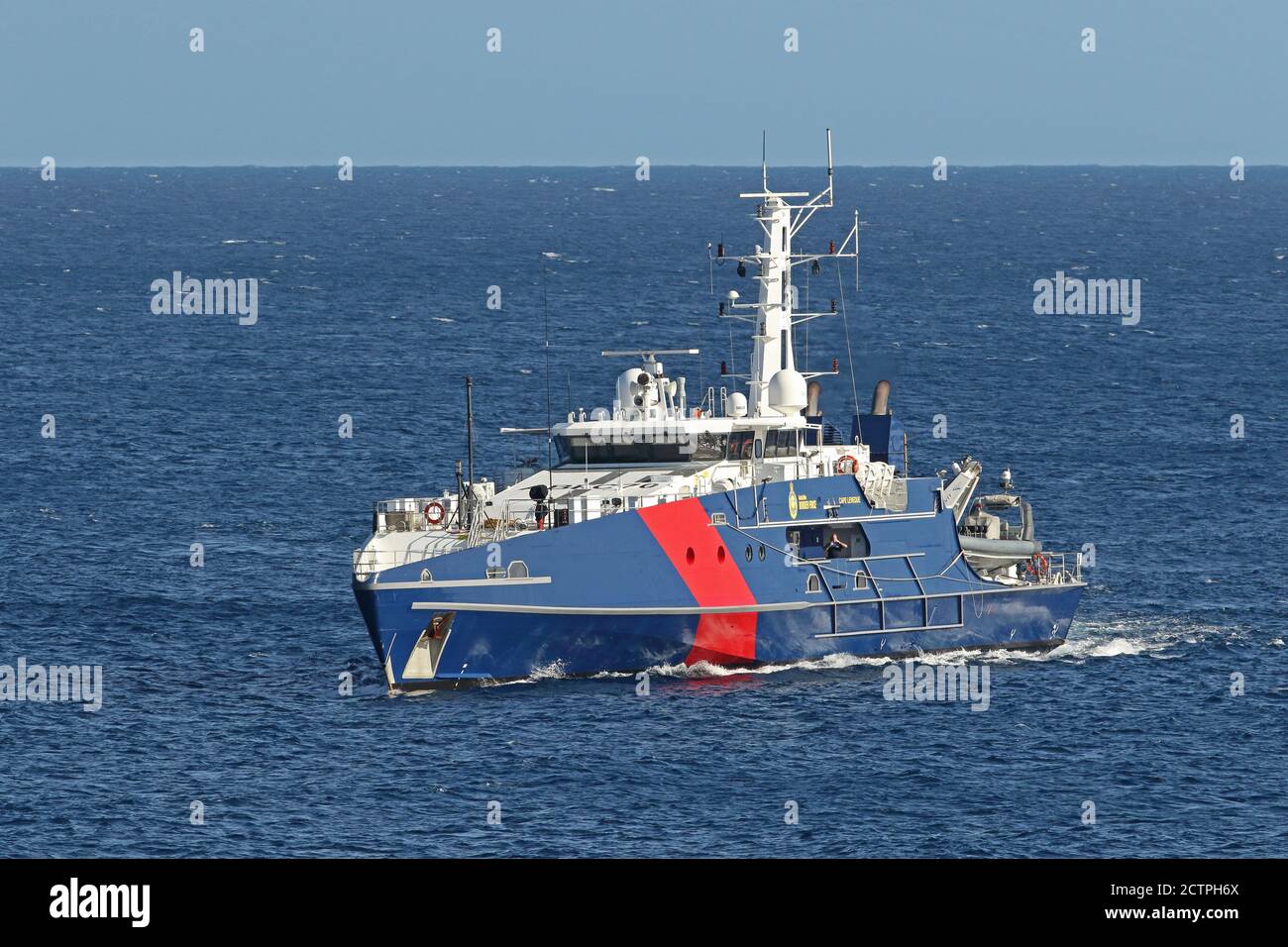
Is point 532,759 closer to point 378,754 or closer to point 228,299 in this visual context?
point 378,754

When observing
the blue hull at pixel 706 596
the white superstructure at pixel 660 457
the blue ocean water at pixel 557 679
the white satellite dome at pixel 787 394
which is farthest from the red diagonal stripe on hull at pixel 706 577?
the white satellite dome at pixel 787 394

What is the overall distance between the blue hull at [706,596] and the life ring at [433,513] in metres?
3.13

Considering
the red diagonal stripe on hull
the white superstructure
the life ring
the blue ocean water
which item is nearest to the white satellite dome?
the white superstructure

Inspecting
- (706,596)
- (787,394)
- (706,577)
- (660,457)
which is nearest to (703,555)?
(706,577)

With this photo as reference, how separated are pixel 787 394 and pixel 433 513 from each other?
1047cm

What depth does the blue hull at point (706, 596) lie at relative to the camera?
51.0 meters

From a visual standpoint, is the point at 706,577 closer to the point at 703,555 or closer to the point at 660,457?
the point at 703,555

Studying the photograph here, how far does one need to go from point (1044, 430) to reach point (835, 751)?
166 ft

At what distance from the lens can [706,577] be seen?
53250 mm

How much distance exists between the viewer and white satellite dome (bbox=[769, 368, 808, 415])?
58906 millimetres

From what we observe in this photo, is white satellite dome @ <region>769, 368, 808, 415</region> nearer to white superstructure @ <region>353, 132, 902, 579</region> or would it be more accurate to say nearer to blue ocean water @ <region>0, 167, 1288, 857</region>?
white superstructure @ <region>353, 132, 902, 579</region>

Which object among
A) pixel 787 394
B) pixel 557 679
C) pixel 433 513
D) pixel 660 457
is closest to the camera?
pixel 557 679

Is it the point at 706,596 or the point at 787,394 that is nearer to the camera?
the point at 706,596

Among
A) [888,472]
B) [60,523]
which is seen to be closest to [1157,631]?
[888,472]
